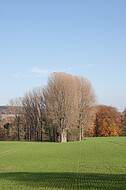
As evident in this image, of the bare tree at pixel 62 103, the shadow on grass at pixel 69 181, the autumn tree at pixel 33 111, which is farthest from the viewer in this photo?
the autumn tree at pixel 33 111

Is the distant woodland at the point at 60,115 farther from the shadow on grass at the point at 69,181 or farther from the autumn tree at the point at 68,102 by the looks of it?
the shadow on grass at the point at 69,181

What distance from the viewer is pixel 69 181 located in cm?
900

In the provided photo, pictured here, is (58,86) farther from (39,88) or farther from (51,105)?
(39,88)

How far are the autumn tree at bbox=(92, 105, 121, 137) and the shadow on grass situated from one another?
55.3 meters

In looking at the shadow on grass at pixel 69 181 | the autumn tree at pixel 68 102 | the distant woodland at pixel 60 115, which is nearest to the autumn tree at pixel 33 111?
the distant woodland at pixel 60 115

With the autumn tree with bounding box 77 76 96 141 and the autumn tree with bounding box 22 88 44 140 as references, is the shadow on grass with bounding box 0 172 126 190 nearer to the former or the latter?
the autumn tree with bounding box 77 76 96 141

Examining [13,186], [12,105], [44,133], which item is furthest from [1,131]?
[13,186]

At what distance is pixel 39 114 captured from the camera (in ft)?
203

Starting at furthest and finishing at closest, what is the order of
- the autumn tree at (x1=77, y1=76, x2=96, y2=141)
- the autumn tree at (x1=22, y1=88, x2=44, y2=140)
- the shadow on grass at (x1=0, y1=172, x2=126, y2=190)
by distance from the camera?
the autumn tree at (x1=22, y1=88, x2=44, y2=140), the autumn tree at (x1=77, y1=76, x2=96, y2=141), the shadow on grass at (x1=0, y1=172, x2=126, y2=190)

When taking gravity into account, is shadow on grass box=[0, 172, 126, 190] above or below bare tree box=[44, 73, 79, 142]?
below

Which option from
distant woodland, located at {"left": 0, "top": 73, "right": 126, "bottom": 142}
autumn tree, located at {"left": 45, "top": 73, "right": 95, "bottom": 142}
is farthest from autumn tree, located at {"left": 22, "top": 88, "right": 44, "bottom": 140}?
autumn tree, located at {"left": 45, "top": 73, "right": 95, "bottom": 142}

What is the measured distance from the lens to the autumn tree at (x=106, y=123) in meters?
64.6

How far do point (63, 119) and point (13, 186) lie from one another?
3999 centimetres

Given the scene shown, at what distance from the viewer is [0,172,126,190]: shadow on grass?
8070 millimetres
